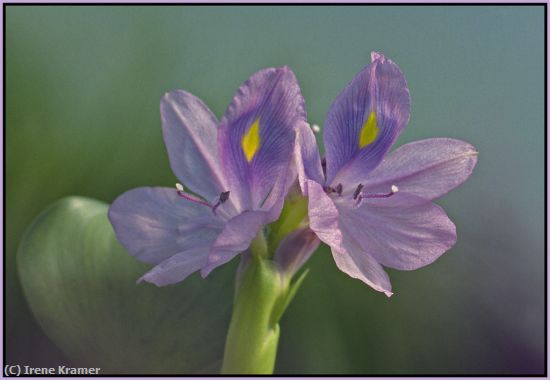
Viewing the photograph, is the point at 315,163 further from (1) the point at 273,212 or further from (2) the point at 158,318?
(2) the point at 158,318

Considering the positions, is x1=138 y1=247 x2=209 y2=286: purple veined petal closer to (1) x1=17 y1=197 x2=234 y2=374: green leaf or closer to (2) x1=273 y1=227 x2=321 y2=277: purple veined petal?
(2) x1=273 y1=227 x2=321 y2=277: purple veined petal

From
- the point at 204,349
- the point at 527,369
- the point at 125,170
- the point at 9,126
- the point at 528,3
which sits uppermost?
the point at 528,3

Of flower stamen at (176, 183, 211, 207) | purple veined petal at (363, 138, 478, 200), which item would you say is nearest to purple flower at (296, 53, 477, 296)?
purple veined petal at (363, 138, 478, 200)

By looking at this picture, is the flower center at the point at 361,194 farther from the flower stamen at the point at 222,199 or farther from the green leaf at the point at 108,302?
the green leaf at the point at 108,302

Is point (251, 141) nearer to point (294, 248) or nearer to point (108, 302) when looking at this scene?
point (294, 248)

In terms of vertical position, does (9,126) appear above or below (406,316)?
above

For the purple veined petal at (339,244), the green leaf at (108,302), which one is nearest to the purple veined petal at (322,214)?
the purple veined petal at (339,244)

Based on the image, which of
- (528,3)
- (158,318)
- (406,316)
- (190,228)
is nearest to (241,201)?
(190,228)
